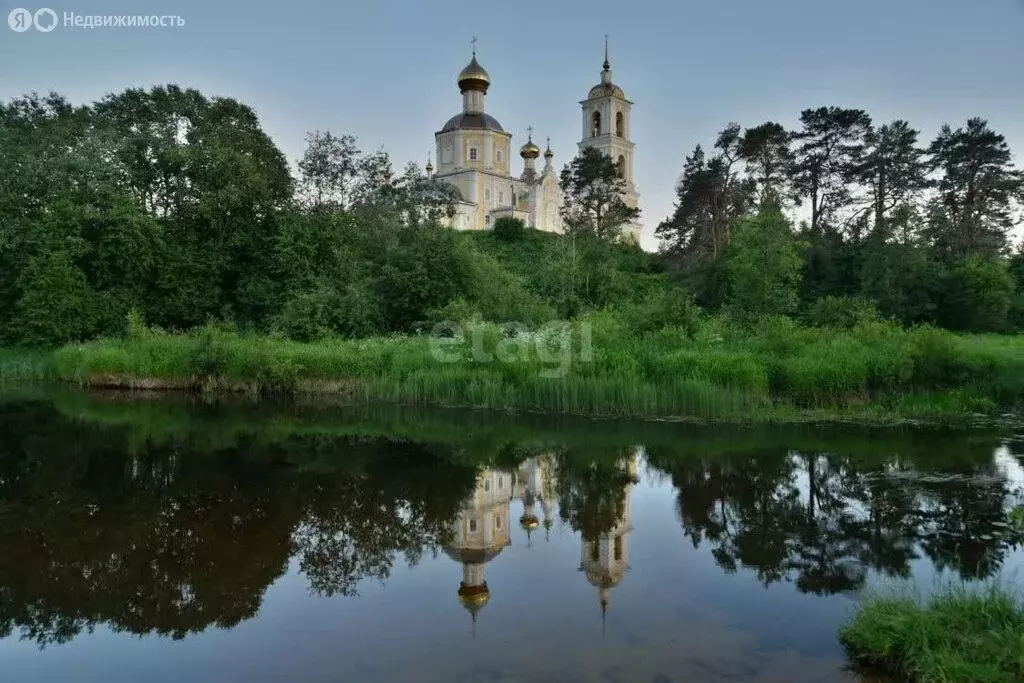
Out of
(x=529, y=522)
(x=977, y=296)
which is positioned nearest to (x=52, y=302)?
(x=529, y=522)

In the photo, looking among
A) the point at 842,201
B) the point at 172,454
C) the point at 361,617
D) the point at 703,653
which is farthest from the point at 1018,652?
the point at 842,201

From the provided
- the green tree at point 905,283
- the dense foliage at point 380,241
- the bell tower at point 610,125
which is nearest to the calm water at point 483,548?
the dense foliage at point 380,241

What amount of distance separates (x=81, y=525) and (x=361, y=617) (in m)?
4.26

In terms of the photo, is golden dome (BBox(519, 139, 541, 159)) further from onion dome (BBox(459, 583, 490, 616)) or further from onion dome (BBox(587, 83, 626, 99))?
onion dome (BBox(459, 583, 490, 616))

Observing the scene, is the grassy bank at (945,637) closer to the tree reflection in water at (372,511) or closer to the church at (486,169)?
the tree reflection in water at (372,511)

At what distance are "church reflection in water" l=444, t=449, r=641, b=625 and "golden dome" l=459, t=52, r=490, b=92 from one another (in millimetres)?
48497

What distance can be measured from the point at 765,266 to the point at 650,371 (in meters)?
7.98

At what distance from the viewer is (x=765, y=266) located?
836 inches

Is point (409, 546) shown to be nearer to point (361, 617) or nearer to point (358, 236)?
point (361, 617)

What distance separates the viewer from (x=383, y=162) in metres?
34.8

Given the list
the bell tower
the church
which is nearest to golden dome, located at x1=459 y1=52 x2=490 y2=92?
the church

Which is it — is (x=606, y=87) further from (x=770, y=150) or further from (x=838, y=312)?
(x=838, y=312)

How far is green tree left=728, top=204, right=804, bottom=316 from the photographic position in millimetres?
21094

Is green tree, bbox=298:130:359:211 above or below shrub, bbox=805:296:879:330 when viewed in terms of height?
above
